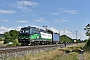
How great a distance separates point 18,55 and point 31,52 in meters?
4.55

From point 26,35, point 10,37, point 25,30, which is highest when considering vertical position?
point 10,37

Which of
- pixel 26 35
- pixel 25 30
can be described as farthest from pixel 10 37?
pixel 26 35

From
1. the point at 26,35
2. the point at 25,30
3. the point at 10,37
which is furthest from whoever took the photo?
the point at 10,37

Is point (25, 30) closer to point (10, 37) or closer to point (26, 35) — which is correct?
point (26, 35)

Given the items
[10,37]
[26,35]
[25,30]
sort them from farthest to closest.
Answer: [10,37] < [25,30] < [26,35]

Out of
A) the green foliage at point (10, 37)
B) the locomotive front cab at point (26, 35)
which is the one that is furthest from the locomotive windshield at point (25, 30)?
the green foliage at point (10, 37)

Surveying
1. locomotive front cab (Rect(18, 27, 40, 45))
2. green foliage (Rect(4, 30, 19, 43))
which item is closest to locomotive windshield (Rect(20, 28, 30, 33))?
locomotive front cab (Rect(18, 27, 40, 45))

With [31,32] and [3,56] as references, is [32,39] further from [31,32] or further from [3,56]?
[3,56]

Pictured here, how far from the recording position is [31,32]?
4284 centimetres

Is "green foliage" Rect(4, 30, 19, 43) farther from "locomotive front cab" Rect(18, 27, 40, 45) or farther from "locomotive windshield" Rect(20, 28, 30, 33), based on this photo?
"locomotive windshield" Rect(20, 28, 30, 33)

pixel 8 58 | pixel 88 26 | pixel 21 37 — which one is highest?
pixel 88 26

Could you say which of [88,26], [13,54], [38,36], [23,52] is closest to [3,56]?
[13,54]

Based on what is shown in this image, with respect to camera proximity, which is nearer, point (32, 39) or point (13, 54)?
point (13, 54)

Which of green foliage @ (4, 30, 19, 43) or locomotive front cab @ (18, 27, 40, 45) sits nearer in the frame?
locomotive front cab @ (18, 27, 40, 45)
